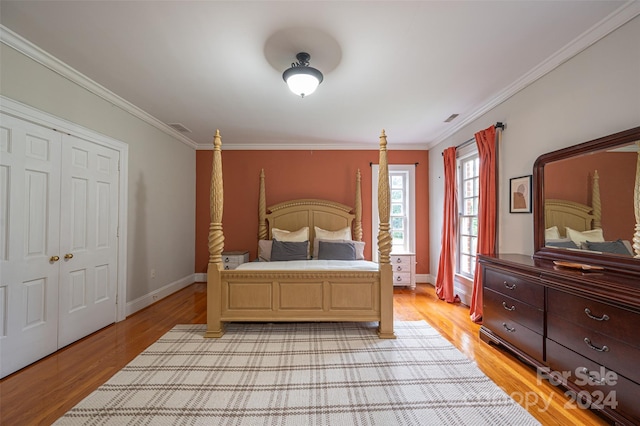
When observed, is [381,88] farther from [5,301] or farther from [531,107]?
[5,301]

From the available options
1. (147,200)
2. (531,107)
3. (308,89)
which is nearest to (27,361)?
(147,200)

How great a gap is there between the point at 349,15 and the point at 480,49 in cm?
116

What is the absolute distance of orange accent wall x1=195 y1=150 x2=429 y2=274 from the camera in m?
5.06

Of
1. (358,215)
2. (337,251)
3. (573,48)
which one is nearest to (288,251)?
(337,251)

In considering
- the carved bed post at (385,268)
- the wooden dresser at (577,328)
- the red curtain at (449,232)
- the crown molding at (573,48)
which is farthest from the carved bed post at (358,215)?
the wooden dresser at (577,328)

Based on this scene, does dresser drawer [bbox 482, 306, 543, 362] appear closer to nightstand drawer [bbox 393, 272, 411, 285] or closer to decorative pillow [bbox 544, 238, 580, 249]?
decorative pillow [bbox 544, 238, 580, 249]

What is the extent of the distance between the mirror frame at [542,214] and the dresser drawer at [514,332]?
661mm

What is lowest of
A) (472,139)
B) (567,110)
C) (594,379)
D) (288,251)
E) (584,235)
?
(594,379)

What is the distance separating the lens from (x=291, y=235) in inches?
179

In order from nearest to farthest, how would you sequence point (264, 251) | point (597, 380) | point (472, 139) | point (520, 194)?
point (597, 380) < point (520, 194) < point (472, 139) < point (264, 251)

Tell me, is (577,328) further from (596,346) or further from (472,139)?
(472,139)

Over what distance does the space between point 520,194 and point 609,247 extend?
0.96m

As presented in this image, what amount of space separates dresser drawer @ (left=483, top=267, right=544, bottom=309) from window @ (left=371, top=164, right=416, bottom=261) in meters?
2.35

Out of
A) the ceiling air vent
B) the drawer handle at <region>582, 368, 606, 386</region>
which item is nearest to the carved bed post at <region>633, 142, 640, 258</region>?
the drawer handle at <region>582, 368, 606, 386</region>
